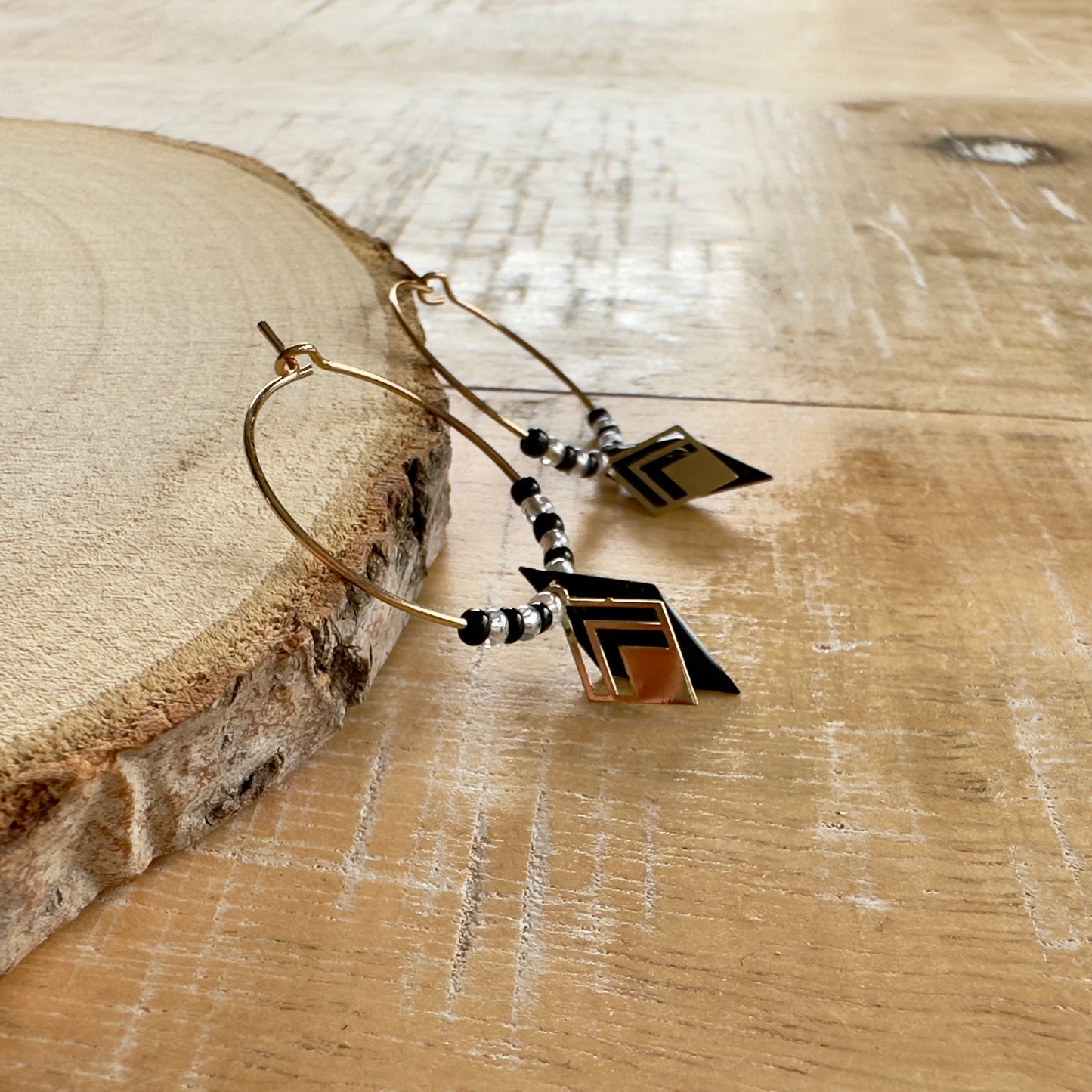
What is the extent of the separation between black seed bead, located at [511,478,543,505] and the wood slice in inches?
2.5

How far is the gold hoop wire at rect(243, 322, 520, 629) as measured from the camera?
70cm

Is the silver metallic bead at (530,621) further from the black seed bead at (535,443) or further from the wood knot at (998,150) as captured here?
the wood knot at (998,150)

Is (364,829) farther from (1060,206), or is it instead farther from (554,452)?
(1060,206)

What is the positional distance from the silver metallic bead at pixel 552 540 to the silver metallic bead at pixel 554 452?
11 cm

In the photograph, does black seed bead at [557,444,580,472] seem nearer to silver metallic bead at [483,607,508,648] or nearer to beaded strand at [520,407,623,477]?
beaded strand at [520,407,623,477]

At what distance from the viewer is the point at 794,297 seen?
140cm

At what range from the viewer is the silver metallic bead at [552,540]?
891 millimetres

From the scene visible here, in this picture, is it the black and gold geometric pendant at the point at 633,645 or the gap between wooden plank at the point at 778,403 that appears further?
the gap between wooden plank at the point at 778,403

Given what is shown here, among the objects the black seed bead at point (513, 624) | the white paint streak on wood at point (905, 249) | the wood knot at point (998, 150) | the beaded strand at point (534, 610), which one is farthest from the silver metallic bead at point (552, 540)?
the wood knot at point (998, 150)

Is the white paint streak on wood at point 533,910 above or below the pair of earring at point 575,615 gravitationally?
below

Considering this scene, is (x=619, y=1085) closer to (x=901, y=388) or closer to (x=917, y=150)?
(x=901, y=388)

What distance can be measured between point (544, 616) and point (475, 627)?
0.18ft

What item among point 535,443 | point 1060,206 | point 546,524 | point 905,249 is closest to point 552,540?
point 546,524

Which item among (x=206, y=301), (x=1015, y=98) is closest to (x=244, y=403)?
(x=206, y=301)
